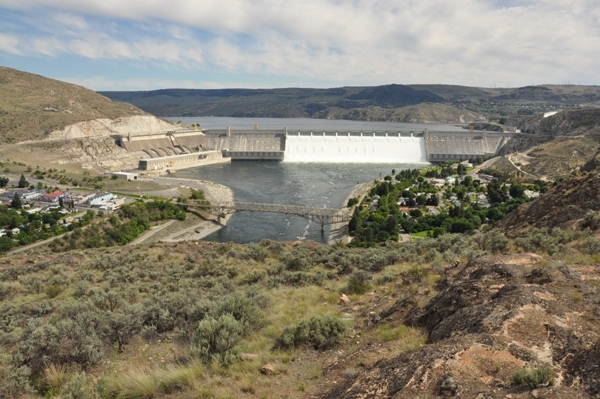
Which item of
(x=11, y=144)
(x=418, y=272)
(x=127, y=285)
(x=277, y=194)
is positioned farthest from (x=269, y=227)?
(x=11, y=144)

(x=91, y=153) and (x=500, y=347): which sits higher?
(x=91, y=153)

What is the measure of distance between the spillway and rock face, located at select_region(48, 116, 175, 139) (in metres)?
32.7

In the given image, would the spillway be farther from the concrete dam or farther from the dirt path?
the dirt path

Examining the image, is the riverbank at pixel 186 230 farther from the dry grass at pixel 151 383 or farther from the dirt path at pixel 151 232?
the dry grass at pixel 151 383

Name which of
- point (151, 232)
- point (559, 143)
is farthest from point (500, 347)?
point (559, 143)

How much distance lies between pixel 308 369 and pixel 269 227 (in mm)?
34923

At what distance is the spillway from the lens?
270 ft

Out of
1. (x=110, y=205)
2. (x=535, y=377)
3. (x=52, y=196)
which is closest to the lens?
(x=535, y=377)

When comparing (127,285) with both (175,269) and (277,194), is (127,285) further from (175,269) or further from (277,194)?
(277,194)

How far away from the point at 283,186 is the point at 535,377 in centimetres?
5580

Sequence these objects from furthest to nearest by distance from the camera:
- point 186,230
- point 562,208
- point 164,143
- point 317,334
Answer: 1. point 164,143
2. point 186,230
3. point 562,208
4. point 317,334

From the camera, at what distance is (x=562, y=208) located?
16188mm

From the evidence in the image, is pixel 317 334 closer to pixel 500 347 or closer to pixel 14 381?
pixel 500 347

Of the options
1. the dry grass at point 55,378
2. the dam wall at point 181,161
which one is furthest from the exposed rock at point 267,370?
the dam wall at point 181,161
